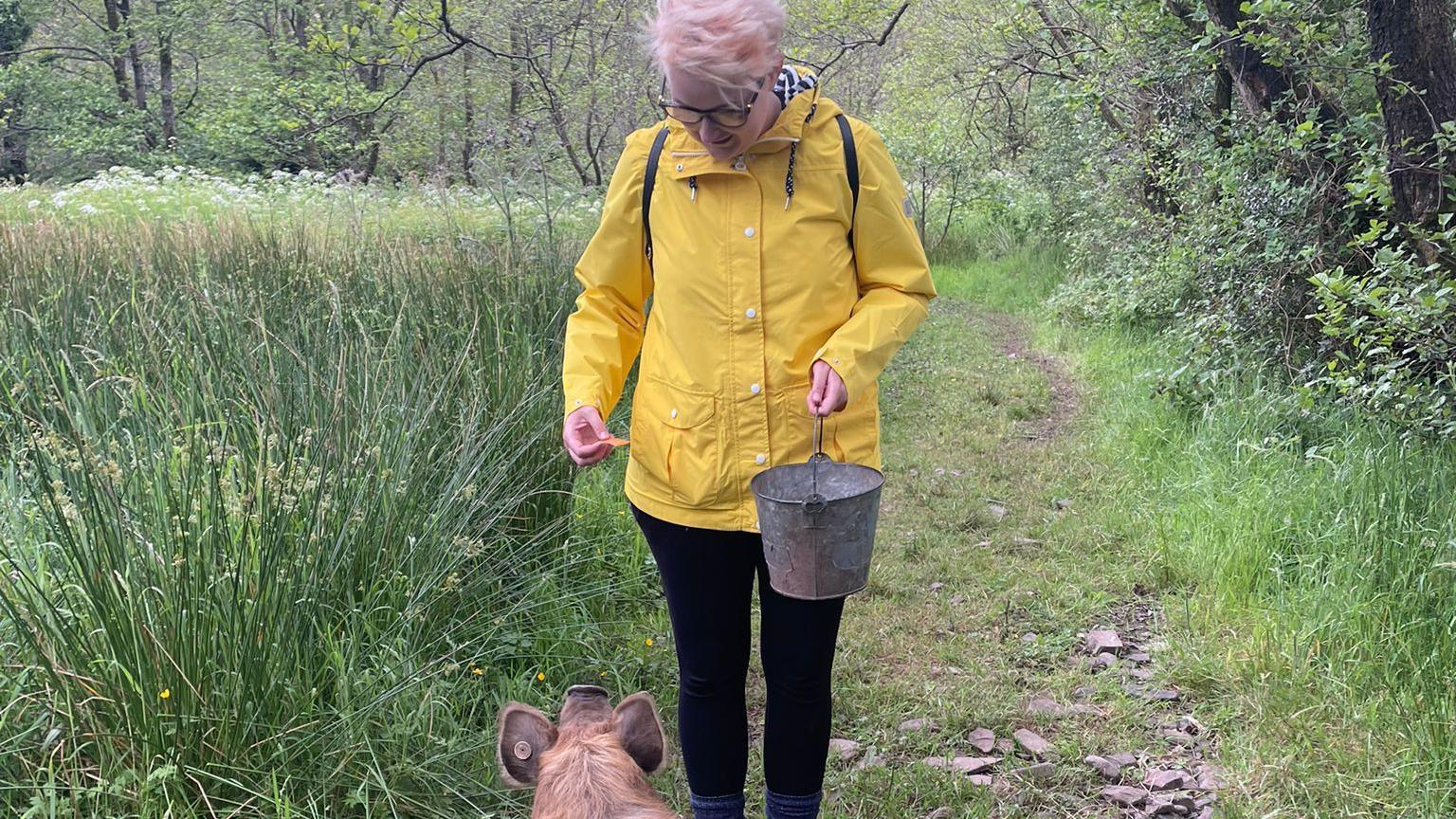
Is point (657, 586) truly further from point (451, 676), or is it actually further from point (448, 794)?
point (448, 794)

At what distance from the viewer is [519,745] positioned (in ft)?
6.30

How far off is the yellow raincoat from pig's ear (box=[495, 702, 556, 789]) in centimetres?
52

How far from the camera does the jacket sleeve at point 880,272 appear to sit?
6.72 feet

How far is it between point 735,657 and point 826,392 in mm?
730

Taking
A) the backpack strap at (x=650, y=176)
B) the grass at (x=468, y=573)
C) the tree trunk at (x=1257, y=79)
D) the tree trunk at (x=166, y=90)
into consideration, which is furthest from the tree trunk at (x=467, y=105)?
the tree trunk at (x=166, y=90)

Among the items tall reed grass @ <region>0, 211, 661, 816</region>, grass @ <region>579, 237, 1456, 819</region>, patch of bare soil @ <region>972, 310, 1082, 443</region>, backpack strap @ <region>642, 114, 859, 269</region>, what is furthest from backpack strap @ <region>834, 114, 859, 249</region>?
patch of bare soil @ <region>972, 310, 1082, 443</region>

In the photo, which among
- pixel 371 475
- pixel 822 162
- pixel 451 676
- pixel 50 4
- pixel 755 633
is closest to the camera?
pixel 822 162

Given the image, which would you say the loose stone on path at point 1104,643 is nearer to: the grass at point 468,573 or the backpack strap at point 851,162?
the grass at point 468,573

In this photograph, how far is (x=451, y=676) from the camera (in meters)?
3.07

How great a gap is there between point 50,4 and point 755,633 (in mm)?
32956

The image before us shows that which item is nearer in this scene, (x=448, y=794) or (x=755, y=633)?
(x=448, y=794)

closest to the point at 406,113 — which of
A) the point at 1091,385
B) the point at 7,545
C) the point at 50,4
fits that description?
the point at 1091,385

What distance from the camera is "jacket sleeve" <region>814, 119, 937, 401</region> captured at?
2.05 metres

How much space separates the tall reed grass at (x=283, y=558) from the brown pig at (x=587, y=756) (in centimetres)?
64
